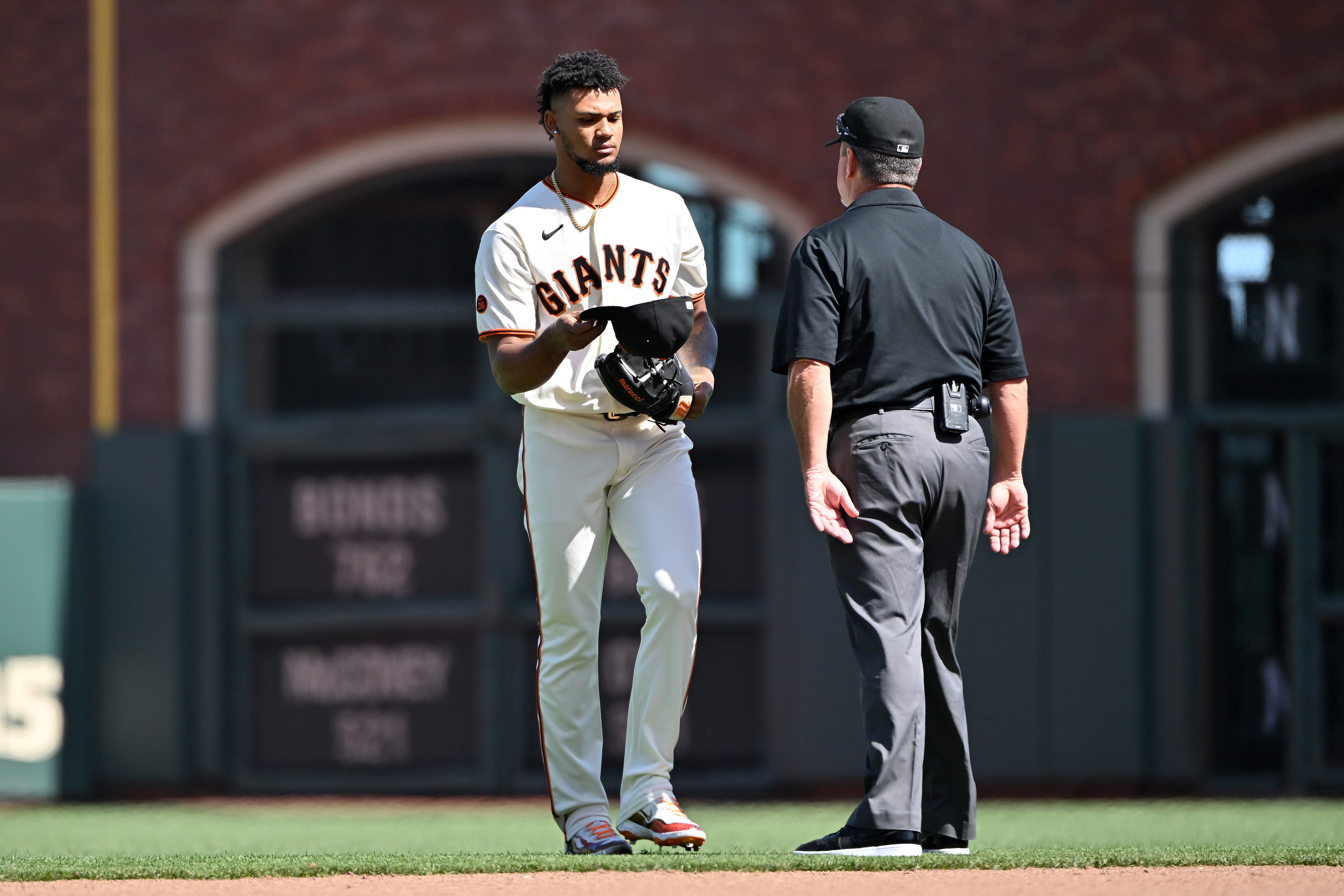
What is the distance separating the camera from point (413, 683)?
9461mm

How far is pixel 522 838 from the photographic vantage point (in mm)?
6668

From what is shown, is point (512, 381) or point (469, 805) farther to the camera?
point (469, 805)

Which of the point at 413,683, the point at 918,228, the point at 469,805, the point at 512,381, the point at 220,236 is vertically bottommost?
the point at 469,805

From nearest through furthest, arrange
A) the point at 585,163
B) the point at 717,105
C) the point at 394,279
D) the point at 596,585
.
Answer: the point at 585,163, the point at 596,585, the point at 717,105, the point at 394,279

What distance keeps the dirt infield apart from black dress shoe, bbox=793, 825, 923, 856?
0.57 feet

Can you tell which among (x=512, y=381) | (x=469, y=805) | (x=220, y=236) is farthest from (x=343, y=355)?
(x=512, y=381)

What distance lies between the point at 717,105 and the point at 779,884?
6.01 m

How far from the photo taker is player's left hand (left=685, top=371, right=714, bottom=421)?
186 inches

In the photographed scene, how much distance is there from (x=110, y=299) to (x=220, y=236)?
2.34 ft

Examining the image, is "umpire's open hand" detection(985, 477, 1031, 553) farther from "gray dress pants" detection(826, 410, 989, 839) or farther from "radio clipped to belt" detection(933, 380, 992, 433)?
"radio clipped to belt" detection(933, 380, 992, 433)

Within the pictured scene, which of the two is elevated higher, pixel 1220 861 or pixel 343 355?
pixel 343 355

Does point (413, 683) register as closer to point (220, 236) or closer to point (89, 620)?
point (89, 620)

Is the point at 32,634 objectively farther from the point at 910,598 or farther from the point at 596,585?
the point at 910,598

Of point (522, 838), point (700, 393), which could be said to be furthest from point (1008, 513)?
point (522, 838)
